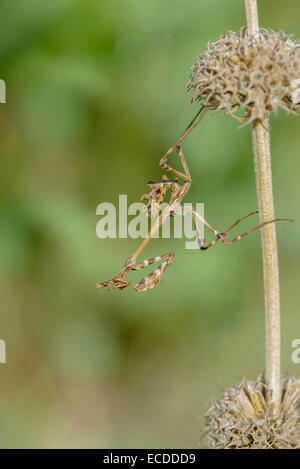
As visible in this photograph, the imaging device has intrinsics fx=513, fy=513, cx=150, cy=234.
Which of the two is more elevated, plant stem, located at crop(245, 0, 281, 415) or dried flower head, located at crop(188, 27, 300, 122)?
dried flower head, located at crop(188, 27, 300, 122)

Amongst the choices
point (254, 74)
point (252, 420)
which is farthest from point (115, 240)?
point (254, 74)

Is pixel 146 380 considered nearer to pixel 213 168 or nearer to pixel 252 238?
pixel 252 238

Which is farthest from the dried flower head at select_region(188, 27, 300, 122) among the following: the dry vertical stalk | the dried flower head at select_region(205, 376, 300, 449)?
the dried flower head at select_region(205, 376, 300, 449)

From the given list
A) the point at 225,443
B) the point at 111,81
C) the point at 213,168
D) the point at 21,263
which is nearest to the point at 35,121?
the point at 111,81

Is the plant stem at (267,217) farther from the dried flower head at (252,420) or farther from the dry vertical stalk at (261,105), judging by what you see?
the dried flower head at (252,420)

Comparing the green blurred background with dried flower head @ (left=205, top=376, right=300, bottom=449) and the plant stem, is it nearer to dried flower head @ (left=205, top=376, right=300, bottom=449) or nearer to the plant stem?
dried flower head @ (left=205, top=376, right=300, bottom=449)

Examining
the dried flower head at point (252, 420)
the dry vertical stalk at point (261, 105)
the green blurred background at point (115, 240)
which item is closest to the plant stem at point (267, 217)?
the dry vertical stalk at point (261, 105)

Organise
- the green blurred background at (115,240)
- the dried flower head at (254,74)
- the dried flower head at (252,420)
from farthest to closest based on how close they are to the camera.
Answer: the green blurred background at (115,240) → the dried flower head at (252,420) → the dried flower head at (254,74)
